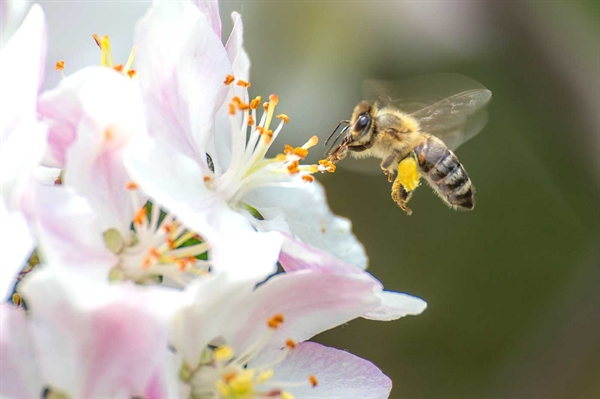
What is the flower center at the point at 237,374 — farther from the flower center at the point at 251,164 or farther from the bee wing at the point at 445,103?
the bee wing at the point at 445,103

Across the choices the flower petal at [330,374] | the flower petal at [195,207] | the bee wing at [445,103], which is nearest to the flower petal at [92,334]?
the flower petal at [195,207]

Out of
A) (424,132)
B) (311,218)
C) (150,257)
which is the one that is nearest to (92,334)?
(150,257)

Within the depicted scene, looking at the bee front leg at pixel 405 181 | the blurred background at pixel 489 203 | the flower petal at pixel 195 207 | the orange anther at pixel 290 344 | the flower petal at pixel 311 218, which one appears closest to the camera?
the flower petal at pixel 195 207

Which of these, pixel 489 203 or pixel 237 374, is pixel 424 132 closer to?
pixel 237 374

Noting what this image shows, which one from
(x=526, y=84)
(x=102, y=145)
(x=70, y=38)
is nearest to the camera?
(x=102, y=145)

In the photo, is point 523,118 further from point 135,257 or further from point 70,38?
point 135,257

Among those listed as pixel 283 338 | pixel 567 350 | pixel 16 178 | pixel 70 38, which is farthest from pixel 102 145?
pixel 567 350
